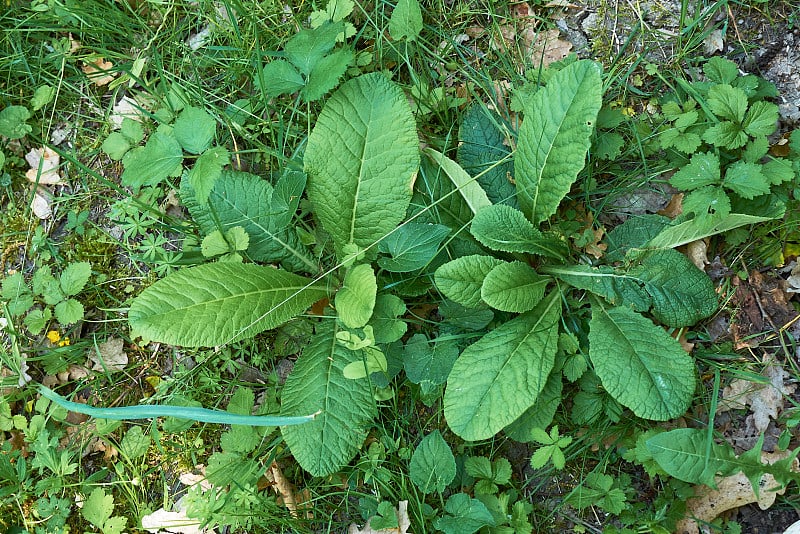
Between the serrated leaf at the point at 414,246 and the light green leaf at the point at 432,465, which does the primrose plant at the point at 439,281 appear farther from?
the light green leaf at the point at 432,465

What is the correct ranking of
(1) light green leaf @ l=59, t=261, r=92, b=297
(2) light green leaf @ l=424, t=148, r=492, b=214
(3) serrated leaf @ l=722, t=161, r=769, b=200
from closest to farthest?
(3) serrated leaf @ l=722, t=161, r=769, b=200, (2) light green leaf @ l=424, t=148, r=492, b=214, (1) light green leaf @ l=59, t=261, r=92, b=297

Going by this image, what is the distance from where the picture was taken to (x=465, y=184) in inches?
96.3

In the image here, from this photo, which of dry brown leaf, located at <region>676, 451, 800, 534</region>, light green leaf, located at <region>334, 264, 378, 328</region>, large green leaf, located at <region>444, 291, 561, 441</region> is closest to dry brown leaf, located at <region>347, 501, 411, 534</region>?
large green leaf, located at <region>444, 291, 561, 441</region>

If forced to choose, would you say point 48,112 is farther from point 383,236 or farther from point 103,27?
point 383,236

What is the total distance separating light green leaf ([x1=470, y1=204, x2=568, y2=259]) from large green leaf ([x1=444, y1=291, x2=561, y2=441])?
0.96 feet

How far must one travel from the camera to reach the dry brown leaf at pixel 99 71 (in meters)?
3.02

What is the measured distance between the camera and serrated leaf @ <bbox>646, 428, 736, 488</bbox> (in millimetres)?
2158

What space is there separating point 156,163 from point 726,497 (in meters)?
2.53

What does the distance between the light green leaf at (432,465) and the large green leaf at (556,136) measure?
942mm

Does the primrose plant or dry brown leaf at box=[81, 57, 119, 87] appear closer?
the primrose plant

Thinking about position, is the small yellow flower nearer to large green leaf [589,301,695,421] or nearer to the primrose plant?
the primrose plant

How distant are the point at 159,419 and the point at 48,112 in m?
1.64

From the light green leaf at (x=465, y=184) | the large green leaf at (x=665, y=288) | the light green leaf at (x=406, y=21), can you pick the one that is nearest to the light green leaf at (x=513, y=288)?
the large green leaf at (x=665, y=288)

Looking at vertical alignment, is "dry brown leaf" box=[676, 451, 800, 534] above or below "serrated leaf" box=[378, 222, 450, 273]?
below
